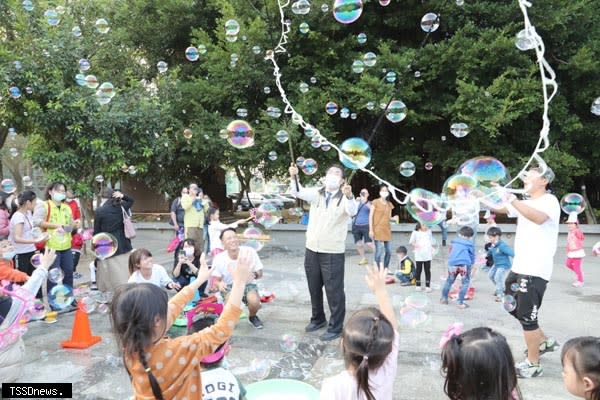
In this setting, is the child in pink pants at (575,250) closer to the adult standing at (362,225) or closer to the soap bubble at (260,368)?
the adult standing at (362,225)

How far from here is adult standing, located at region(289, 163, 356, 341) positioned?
15.2ft

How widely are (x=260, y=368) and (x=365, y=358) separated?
2.22 metres

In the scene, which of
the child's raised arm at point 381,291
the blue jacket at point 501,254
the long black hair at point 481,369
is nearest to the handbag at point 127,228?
the child's raised arm at point 381,291

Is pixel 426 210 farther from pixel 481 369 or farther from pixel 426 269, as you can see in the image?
pixel 481 369

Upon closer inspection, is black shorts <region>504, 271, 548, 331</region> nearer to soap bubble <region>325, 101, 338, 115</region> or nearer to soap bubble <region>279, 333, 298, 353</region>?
soap bubble <region>279, 333, 298, 353</region>

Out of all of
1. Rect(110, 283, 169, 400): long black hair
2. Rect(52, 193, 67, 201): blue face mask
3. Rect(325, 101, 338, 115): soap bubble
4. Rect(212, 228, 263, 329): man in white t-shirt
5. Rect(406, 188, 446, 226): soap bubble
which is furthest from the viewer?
Rect(325, 101, 338, 115): soap bubble

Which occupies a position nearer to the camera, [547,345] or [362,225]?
[547,345]

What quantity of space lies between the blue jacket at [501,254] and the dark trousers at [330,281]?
7.04 ft

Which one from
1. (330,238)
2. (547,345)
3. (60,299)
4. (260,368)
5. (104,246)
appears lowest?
(60,299)

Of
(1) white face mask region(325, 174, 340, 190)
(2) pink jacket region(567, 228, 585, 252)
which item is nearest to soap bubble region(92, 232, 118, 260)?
(1) white face mask region(325, 174, 340, 190)

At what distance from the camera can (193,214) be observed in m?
8.21

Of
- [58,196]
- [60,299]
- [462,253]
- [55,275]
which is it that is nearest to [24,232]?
[58,196]

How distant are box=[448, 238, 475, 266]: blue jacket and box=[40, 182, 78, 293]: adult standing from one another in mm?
4547

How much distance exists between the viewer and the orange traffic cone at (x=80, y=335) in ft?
14.6
